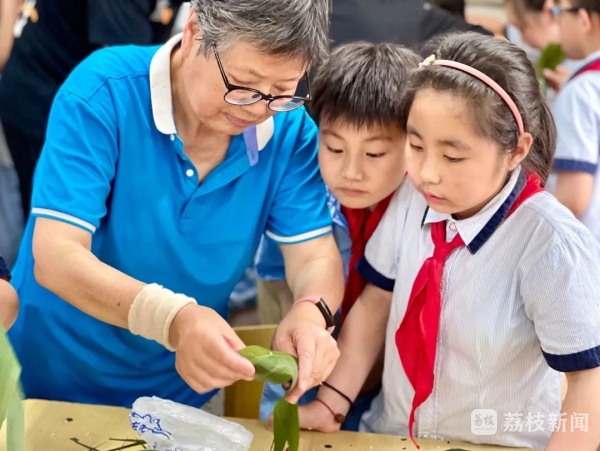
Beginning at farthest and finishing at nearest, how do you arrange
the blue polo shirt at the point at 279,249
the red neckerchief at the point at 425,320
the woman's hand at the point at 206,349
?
the blue polo shirt at the point at 279,249 → the red neckerchief at the point at 425,320 → the woman's hand at the point at 206,349

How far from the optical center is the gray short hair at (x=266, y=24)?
3.80 feet

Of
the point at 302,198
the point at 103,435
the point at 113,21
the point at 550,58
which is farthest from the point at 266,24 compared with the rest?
the point at 550,58

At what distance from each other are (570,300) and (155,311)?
663mm

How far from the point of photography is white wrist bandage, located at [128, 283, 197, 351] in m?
1.17

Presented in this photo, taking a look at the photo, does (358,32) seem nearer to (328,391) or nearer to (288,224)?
(288,224)

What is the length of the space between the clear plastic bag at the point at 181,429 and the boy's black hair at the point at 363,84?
60 cm

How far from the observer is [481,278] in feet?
4.22

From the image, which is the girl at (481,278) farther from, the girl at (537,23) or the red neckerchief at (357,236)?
the girl at (537,23)

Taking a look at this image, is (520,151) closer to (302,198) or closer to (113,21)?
(302,198)

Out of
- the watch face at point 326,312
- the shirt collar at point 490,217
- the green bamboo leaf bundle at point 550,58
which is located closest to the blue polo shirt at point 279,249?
the watch face at point 326,312

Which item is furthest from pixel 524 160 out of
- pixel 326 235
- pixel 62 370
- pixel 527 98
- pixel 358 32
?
pixel 62 370

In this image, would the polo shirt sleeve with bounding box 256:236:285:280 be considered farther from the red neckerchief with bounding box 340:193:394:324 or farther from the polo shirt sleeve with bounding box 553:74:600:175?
the polo shirt sleeve with bounding box 553:74:600:175

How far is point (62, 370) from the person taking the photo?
149 centimetres

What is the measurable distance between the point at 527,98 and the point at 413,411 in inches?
23.3
